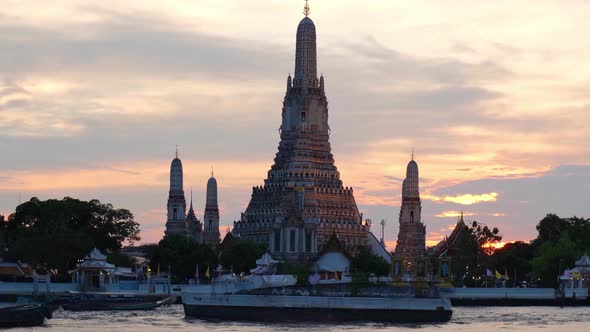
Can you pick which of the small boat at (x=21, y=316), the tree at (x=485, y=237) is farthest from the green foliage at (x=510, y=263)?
the small boat at (x=21, y=316)

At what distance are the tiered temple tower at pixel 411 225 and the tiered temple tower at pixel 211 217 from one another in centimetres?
2408

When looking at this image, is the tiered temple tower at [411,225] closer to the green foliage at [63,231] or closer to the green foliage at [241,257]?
the green foliage at [241,257]

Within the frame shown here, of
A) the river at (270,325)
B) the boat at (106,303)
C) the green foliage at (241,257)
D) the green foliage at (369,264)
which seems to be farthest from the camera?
the green foliage at (369,264)

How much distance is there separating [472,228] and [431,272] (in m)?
7.42

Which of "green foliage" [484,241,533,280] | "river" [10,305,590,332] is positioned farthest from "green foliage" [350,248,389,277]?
"river" [10,305,590,332]

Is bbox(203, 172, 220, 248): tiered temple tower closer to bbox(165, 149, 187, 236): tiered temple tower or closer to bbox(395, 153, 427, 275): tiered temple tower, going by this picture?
bbox(165, 149, 187, 236): tiered temple tower

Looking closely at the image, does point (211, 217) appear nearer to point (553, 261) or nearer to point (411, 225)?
point (411, 225)

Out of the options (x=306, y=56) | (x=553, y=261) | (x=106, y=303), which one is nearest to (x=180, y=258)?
(x=106, y=303)

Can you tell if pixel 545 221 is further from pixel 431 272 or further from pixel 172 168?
pixel 172 168

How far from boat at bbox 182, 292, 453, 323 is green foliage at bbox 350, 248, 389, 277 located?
183ft

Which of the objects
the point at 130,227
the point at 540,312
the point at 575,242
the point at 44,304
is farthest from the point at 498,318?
the point at 130,227

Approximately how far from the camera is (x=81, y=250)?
14175 cm

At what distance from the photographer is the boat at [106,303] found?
113125 mm

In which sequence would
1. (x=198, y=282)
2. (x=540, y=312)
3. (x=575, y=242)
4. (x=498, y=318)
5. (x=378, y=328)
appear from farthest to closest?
(x=575, y=242), (x=198, y=282), (x=540, y=312), (x=498, y=318), (x=378, y=328)
